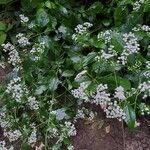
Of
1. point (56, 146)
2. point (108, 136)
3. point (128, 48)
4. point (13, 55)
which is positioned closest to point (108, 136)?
point (108, 136)

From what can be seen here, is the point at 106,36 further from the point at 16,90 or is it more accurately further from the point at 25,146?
the point at 25,146

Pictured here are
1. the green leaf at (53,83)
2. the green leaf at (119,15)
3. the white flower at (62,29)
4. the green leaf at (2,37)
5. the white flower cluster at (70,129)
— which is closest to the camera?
the white flower cluster at (70,129)

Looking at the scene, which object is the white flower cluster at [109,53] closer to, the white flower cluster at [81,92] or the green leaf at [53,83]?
the white flower cluster at [81,92]

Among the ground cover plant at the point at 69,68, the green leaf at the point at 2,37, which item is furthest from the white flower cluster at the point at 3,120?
the green leaf at the point at 2,37

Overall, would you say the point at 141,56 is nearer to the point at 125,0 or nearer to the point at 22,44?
the point at 125,0

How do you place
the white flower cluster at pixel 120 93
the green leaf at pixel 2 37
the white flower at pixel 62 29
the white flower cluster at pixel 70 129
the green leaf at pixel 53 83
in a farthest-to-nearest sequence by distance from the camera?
the green leaf at pixel 2 37, the white flower at pixel 62 29, the green leaf at pixel 53 83, the white flower cluster at pixel 70 129, the white flower cluster at pixel 120 93

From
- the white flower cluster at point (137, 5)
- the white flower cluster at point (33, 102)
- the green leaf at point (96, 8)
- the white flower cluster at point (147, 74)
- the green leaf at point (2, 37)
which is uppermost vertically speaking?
the white flower cluster at point (137, 5)
